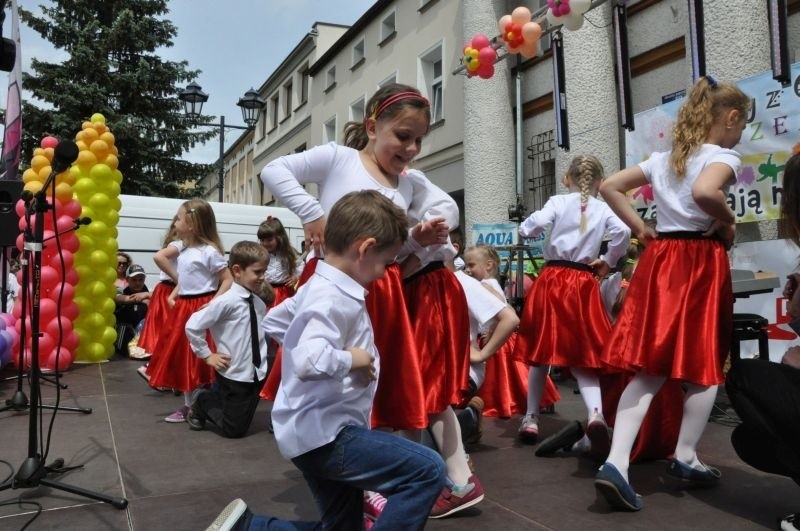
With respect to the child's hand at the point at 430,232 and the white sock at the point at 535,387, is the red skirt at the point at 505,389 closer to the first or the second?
the white sock at the point at 535,387

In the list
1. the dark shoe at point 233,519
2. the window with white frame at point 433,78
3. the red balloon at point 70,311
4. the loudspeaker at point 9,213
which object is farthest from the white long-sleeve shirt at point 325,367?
the window with white frame at point 433,78

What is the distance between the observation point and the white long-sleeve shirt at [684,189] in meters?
2.87

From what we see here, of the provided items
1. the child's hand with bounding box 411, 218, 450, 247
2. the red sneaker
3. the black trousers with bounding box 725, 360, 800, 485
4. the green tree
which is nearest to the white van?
the green tree

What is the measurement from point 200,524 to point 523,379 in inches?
104

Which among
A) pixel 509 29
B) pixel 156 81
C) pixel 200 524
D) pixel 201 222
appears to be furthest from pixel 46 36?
pixel 200 524

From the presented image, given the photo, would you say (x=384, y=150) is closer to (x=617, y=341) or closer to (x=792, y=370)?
(x=617, y=341)

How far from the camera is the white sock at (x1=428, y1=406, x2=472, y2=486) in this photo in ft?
8.87

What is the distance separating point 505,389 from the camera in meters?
4.53

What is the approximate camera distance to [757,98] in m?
6.52

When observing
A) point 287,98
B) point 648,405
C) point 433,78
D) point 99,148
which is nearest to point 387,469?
point 648,405

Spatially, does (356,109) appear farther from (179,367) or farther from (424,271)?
(424,271)

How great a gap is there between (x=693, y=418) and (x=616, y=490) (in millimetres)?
561

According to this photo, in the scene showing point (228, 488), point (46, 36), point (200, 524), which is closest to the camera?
point (200, 524)

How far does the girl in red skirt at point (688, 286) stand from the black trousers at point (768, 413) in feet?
0.74
